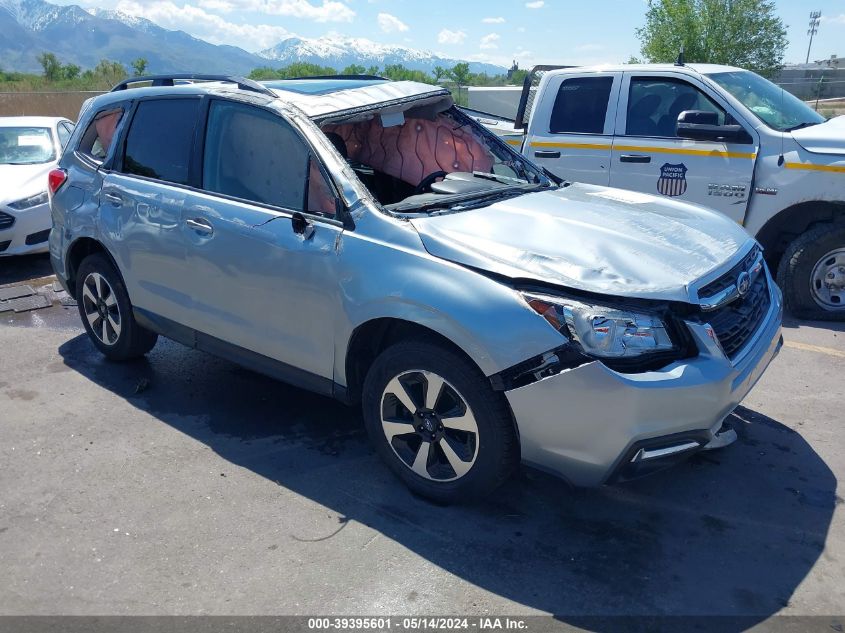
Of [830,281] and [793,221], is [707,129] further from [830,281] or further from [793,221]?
[830,281]

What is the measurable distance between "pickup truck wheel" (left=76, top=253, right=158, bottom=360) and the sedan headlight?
3.16 metres

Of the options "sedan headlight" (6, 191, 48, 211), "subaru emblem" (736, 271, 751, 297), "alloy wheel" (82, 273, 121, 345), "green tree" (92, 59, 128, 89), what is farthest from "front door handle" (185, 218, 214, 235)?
"green tree" (92, 59, 128, 89)

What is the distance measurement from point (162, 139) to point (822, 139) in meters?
4.82

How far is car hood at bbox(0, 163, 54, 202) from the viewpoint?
25.3ft

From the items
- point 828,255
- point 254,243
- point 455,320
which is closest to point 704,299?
point 455,320

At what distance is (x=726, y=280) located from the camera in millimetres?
3260

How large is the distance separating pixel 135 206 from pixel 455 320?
2.42m

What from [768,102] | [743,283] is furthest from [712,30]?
[743,283]

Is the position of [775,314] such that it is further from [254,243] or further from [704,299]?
[254,243]

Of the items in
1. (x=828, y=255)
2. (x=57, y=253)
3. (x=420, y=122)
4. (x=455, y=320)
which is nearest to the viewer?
(x=455, y=320)

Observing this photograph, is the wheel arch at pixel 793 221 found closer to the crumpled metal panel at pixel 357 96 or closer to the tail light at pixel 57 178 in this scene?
the crumpled metal panel at pixel 357 96

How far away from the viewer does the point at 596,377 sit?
9.07ft

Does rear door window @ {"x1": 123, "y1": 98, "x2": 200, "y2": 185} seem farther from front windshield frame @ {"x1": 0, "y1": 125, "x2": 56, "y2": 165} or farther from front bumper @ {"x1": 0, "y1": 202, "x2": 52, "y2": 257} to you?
front windshield frame @ {"x1": 0, "y1": 125, "x2": 56, "y2": 165}

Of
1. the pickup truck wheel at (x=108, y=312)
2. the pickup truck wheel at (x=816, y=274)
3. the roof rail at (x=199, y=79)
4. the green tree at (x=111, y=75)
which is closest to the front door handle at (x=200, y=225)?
the roof rail at (x=199, y=79)
